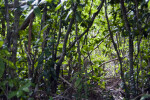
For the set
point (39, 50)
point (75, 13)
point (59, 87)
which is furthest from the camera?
point (59, 87)

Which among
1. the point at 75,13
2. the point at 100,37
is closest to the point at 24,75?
the point at 75,13

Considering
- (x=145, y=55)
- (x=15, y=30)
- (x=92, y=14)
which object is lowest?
(x=145, y=55)

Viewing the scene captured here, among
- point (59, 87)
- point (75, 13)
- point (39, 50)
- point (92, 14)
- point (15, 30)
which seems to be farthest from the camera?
point (92, 14)

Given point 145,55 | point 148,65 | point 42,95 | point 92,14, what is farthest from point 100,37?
point 42,95

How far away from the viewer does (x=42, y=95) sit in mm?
2457

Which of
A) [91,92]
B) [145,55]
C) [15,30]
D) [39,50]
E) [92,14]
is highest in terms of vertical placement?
[92,14]

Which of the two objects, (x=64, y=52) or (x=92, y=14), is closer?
(x=64, y=52)

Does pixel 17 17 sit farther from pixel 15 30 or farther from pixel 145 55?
pixel 145 55

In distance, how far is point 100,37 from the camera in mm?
3119

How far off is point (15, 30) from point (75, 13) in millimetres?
797

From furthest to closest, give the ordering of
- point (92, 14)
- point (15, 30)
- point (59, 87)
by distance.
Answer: point (92, 14) → point (59, 87) → point (15, 30)

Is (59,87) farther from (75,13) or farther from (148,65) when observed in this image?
(148,65)

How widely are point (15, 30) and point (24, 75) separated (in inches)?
37.4

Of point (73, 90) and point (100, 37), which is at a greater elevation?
point (100, 37)
